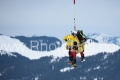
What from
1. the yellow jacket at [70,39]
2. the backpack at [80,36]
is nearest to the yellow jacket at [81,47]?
the backpack at [80,36]

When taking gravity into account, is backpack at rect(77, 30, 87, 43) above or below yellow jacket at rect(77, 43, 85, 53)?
above

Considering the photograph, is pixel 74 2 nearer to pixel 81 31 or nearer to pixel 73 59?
pixel 81 31

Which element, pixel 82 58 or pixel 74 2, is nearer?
pixel 74 2

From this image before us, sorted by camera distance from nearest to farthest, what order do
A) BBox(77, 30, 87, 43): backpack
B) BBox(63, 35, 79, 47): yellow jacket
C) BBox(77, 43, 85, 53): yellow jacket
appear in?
BBox(63, 35, 79, 47): yellow jacket → BBox(77, 30, 87, 43): backpack → BBox(77, 43, 85, 53): yellow jacket

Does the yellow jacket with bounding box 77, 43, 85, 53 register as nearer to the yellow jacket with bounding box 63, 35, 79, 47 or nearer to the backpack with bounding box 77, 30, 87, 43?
the backpack with bounding box 77, 30, 87, 43

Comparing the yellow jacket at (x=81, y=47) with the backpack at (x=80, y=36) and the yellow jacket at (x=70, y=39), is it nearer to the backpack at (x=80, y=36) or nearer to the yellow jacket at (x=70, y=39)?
the backpack at (x=80, y=36)

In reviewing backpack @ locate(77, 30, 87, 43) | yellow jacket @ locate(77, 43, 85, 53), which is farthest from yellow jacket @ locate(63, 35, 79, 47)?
yellow jacket @ locate(77, 43, 85, 53)

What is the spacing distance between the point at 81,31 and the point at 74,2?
5.73ft

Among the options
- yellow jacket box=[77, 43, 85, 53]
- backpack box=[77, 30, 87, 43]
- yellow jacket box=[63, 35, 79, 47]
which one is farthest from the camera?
yellow jacket box=[77, 43, 85, 53]

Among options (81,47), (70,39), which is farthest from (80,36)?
(81,47)

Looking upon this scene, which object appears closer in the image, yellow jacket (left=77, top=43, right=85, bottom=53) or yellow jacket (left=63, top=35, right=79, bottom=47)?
yellow jacket (left=63, top=35, right=79, bottom=47)

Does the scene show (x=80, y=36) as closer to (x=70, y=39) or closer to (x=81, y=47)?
(x=70, y=39)

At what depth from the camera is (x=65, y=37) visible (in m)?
19.7

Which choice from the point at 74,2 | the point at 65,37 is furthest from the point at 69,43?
the point at 74,2
